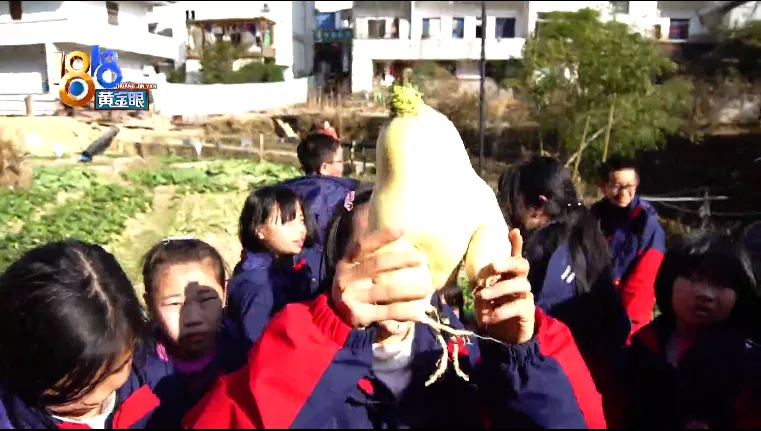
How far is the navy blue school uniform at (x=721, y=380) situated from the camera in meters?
1.64

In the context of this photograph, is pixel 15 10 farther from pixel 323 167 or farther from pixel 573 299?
pixel 573 299

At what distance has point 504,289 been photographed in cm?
124

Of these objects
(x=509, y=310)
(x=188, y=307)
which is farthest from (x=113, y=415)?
(x=509, y=310)

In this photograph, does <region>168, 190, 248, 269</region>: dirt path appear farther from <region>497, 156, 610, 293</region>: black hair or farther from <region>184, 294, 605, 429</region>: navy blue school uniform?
<region>184, 294, 605, 429</region>: navy blue school uniform

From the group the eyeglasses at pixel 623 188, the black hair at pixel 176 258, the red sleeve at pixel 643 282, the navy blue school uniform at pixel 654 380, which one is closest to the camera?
the navy blue school uniform at pixel 654 380

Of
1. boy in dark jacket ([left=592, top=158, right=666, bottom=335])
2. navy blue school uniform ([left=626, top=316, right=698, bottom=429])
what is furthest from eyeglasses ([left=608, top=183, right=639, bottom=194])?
navy blue school uniform ([left=626, top=316, right=698, bottom=429])

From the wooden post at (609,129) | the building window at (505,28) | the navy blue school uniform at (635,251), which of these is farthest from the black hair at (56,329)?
the building window at (505,28)

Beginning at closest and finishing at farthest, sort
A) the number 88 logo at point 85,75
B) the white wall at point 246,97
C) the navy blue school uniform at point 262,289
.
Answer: the navy blue school uniform at point 262,289
the number 88 logo at point 85,75
the white wall at point 246,97

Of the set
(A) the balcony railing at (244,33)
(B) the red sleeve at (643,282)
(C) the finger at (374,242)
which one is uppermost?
(A) the balcony railing at (244,33)

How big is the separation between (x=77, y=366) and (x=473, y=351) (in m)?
0.94

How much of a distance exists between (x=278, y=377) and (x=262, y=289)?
1.23m

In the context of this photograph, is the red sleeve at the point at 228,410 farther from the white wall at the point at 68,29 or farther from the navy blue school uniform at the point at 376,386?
the white wall at the point at 68,29

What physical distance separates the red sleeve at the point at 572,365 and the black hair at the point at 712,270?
2.74 feet

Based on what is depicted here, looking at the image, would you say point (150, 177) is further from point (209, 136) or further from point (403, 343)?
point (403, 343)
